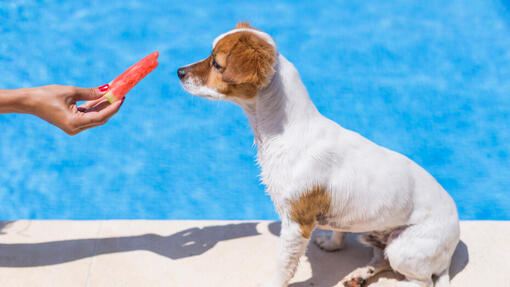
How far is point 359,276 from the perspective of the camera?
3.04 meters

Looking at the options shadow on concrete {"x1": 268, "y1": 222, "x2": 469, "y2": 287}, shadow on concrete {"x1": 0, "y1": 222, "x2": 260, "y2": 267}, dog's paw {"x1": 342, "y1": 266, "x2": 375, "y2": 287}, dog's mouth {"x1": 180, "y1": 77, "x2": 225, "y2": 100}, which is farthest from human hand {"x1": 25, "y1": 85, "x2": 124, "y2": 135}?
dog's paw {"x1": 342, "y1": 266, "x2": 375, "y2": 287}

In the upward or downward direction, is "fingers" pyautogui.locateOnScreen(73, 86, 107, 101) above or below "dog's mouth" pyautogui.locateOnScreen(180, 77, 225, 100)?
below

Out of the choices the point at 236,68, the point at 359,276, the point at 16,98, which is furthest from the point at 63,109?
the point at 359,276

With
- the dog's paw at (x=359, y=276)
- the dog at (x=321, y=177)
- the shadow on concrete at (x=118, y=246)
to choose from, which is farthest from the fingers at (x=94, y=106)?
the dog's paw at (x=359, y=276)

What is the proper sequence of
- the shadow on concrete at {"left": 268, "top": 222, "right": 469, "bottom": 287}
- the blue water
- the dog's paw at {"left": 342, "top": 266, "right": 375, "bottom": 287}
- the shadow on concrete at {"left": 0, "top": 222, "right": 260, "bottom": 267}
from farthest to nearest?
1. the blue water
2. the shadow on concrete at {"left": 0, "top": 222, "right": 260, "bottom": 267}
3. the shadow on concrete at {"left": 268, "top": 222, "right": 469, "bottom": 287}
4. the dog's paw at {"left": 342, "top": 266, "right": 375, "bottom": 287}

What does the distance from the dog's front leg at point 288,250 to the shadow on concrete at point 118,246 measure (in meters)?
0.75

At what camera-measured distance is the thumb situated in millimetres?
2850

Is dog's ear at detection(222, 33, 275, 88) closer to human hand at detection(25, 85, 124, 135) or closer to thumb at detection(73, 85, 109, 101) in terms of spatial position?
human hand at detection(25, 85, 124, 135)

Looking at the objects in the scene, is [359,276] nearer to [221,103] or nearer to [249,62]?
[249,62]

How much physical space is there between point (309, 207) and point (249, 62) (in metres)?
0.88

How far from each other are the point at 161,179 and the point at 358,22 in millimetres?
3497

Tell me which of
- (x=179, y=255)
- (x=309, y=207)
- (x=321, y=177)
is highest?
(x=321, y=177)

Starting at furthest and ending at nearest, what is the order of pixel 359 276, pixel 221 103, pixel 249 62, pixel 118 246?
1. pixel 221 103
2. pixel 118 246
3. pixel 359 276
4. pixel 249 62

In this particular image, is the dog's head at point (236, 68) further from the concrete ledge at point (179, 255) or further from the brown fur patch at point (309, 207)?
the concrete ledge at point (179, 255)
